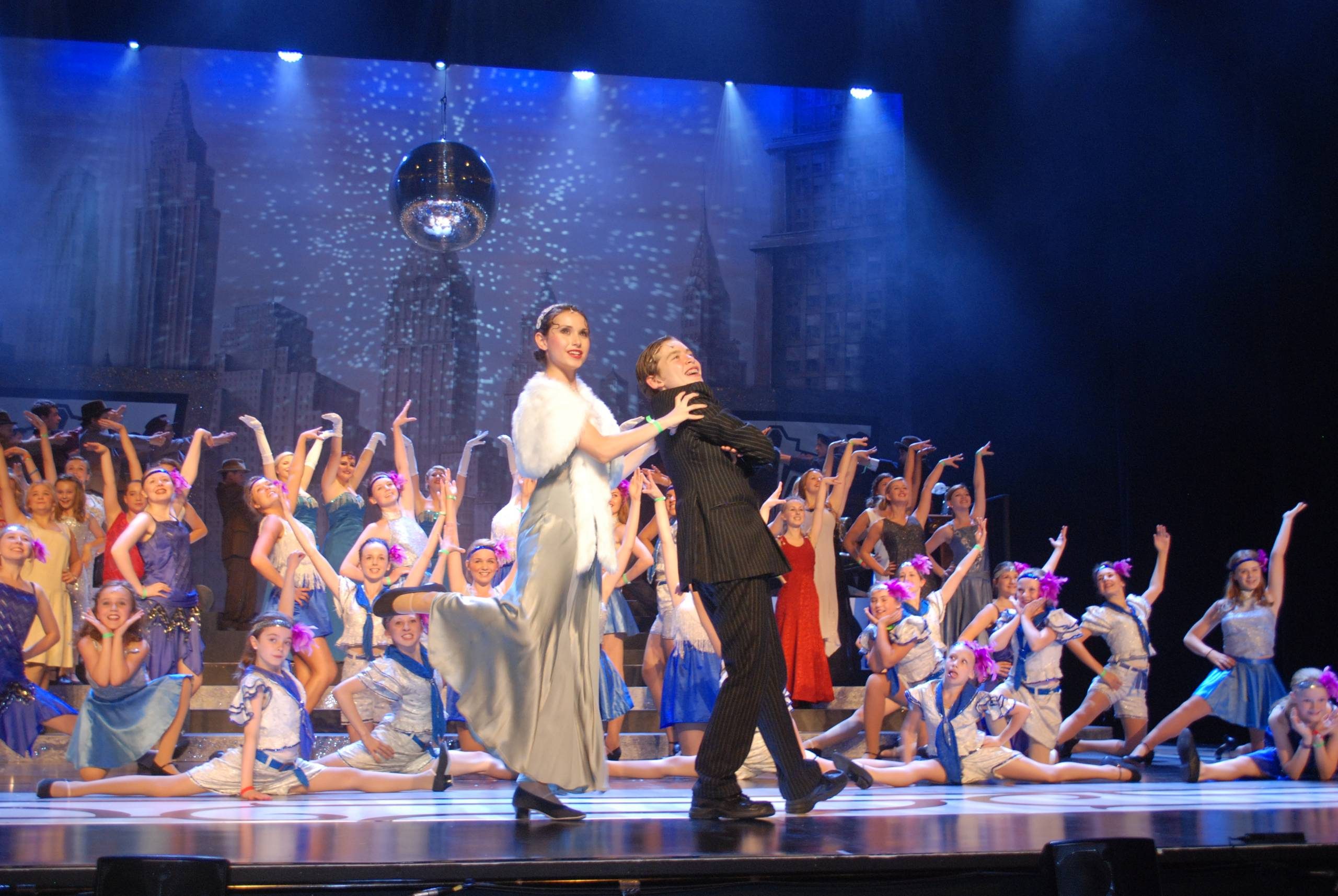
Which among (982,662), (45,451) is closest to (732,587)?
(982,662)

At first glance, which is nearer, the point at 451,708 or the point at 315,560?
the point at 451,708

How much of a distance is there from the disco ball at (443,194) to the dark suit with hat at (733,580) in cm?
433

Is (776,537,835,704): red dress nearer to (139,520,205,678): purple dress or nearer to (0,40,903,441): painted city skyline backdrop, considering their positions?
(139,520,205,678): purple dress

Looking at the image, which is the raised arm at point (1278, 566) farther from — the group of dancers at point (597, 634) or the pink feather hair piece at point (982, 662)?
the pink feather hair piece at point (982, 662)

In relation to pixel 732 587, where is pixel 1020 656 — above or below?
below

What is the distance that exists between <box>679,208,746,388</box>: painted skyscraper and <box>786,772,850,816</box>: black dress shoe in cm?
742

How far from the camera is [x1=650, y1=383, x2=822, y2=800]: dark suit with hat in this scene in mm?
2850

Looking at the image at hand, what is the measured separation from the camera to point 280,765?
4.22 meters

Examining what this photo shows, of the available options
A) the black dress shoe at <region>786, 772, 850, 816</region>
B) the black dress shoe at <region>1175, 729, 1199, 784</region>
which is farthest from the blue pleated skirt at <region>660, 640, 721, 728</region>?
the black dress shoe at <region>786, 772, 850, 816</region>

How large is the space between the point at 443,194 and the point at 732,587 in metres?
4.67

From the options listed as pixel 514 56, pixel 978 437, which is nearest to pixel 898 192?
pixel 978 437

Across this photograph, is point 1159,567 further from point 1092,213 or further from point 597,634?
point 597,634

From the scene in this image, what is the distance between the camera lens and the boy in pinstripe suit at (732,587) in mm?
2840

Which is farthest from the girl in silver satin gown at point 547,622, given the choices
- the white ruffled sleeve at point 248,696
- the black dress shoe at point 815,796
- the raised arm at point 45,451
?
the raised arm at point 45,451
